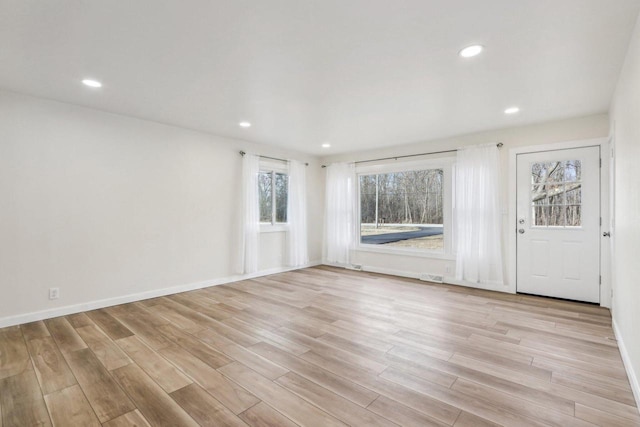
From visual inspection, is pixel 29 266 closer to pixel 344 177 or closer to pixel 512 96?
pixel 344 177

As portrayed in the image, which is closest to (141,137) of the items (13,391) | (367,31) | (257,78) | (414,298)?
(257,78)

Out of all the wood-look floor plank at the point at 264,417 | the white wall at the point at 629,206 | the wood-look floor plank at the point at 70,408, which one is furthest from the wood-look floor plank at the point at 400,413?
the wood-look floor plank at the point at 70,408

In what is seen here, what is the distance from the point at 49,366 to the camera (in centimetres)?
237

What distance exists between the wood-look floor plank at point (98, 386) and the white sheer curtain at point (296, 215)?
3.77 meters

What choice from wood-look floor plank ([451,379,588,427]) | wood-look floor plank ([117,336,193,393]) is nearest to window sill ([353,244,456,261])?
wood-look floor plank ([451,379,588,427])

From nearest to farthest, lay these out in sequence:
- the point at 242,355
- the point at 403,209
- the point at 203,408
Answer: the point at 203,408 → the point at 242,355 → the point at 403,209

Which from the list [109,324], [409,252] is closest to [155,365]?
[109,324]

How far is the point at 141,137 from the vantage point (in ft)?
13.6

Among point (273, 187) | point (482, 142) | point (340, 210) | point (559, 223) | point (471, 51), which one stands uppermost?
point (471, 51)

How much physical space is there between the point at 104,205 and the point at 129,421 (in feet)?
9.56

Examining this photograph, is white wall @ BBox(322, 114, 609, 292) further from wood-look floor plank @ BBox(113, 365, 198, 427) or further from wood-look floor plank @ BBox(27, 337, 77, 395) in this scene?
wood-look floor plank @ BBox(27, 337, 77, 395)

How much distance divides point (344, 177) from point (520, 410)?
4972 mm

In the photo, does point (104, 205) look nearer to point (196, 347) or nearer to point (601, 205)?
point (196, 347)

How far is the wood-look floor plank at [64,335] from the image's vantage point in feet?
8.81
